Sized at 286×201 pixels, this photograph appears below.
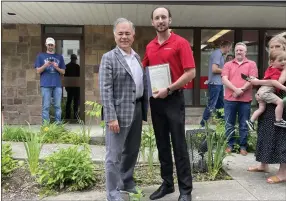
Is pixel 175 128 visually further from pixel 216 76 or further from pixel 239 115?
pixel 216 76

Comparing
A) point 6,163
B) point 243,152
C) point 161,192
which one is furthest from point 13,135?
point 243,152

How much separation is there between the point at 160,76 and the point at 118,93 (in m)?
0.44

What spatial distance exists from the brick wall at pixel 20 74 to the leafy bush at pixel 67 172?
4.90 m

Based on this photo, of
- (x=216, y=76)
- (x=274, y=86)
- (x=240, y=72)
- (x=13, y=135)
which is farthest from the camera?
(x=216, y=76)

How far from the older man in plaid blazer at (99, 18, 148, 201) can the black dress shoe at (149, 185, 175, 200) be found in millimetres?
417

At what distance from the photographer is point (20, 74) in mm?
8766

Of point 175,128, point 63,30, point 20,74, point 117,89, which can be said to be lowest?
point 175,128

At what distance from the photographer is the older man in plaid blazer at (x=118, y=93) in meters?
3.41

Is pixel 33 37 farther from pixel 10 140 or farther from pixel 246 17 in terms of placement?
pixel 246 17

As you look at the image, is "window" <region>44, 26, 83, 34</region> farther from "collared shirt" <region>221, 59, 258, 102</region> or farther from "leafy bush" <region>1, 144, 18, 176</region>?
"leafy bush" <region>1, 144, 18, 176</region>

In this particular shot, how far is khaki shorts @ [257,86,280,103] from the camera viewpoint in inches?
166

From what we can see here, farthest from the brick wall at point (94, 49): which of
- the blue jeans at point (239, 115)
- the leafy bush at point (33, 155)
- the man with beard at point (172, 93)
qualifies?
the man with beard at point (172, 93)

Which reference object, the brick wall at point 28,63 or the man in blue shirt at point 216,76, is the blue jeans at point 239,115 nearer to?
the man in blue shirt at point 216,76

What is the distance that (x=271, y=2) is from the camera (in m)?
6.04
